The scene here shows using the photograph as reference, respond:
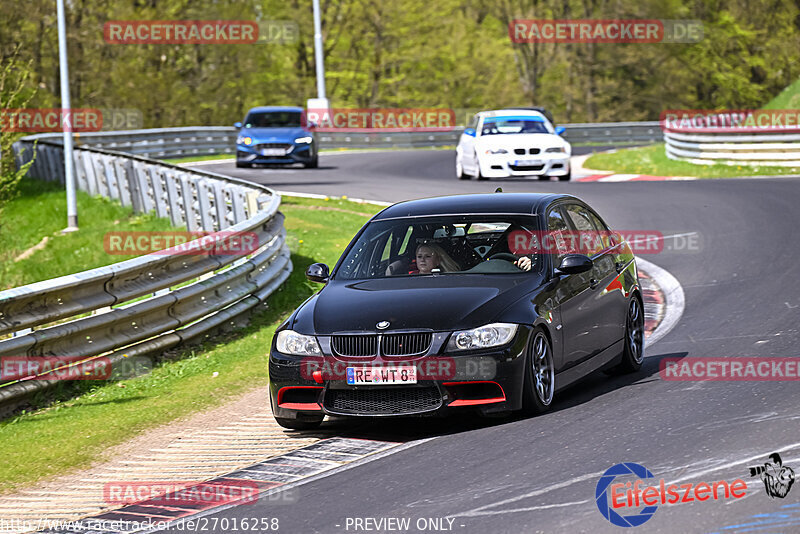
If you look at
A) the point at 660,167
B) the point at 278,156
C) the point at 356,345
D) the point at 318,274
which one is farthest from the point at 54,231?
the point at 356,345

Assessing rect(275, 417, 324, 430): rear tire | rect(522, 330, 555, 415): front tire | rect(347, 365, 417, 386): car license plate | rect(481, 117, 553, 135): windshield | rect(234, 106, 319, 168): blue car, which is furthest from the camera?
rect(234, 106, 319, 168): blue car

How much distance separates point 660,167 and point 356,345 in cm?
2503

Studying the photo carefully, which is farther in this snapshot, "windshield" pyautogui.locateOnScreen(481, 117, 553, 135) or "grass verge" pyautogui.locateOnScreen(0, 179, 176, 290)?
"windshield" pyautogui.locateOnScreen(481, 117, 553, 135)

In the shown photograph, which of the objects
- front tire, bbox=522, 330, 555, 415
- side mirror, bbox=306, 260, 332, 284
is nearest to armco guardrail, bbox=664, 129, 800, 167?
side mirror, bbox=306, 260, 332, 284

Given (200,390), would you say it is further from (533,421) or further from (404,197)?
(404,197)

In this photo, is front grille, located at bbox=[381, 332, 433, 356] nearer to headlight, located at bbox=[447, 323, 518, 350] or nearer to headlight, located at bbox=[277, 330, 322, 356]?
headlight, located at bbox=[447, 323, 518, 350]

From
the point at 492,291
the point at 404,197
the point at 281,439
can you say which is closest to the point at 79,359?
the point at 281,439

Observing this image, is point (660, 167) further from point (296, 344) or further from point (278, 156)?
point (296, 344)

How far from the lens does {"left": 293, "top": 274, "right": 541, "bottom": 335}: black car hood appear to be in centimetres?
784

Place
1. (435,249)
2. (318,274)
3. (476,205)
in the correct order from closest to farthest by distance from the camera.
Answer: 1. (435,249)
2. (318,274)
3. (476,205)

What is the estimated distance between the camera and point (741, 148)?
29.4 metres

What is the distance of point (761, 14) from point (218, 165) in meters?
33.4

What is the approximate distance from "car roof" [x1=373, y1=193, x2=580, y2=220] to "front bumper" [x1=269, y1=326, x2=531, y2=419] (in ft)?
4.92

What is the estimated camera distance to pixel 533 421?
313 inches
